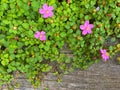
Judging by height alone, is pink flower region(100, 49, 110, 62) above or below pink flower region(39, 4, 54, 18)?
below

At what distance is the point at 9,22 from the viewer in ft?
8.38

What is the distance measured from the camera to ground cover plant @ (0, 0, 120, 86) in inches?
101

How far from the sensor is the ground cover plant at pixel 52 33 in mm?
2570

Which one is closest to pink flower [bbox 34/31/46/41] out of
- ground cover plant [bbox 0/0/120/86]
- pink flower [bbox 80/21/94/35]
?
ground cover plant [bbox 0/0/120/86]

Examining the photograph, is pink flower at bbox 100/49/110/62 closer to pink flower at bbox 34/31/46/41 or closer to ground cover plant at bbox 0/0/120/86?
ground cover plant at bbox 0/0/120/86

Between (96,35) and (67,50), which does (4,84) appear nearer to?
(67,50)

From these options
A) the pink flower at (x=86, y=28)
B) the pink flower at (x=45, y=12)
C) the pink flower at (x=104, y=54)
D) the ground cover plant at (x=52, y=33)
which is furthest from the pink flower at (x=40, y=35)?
the pink flower at (x=104, y=54)

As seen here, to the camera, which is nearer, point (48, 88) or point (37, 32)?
point (37, 32)

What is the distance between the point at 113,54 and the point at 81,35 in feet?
0.94

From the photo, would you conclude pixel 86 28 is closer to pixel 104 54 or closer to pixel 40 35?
pixel 104 54

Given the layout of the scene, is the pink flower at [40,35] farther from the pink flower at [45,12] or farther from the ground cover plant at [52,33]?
the pink flower at [45,12]

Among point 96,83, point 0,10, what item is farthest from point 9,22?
point 96,83

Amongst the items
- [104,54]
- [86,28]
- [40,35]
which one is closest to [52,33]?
[40,35]

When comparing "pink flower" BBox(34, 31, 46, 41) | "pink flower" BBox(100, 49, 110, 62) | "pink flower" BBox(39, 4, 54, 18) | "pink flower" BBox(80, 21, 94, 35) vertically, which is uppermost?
"pink flower" BBox(39, 4, 54, 18)
